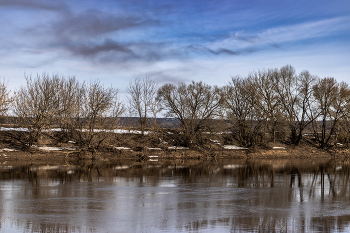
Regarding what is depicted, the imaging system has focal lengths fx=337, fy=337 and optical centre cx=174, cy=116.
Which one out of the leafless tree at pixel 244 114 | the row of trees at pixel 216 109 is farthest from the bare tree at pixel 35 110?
the leafless tree at pixel 244 114

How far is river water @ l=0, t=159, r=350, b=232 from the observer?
1035cm

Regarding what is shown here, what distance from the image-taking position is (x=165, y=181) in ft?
66.5

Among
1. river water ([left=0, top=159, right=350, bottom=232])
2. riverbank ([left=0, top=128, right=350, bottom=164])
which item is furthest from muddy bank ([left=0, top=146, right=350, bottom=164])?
river water ([left=0, top=159, right=350, bottom=232])

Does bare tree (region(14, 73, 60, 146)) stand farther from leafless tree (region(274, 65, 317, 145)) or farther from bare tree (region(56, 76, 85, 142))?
leafless tree (region(274, 65, 317, 145))

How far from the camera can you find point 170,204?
44.5 ft

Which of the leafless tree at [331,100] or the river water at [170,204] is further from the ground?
the leafless tree at [331,100]

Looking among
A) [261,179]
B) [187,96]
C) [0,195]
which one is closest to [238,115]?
[187,96]

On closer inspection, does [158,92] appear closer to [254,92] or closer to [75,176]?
[254,92]

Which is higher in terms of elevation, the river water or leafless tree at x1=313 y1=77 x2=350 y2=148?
leafless tree at x1=313 y1=77 x2=350 y2=148

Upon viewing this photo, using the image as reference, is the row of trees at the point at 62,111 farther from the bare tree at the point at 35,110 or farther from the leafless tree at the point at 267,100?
the leafless tree at the point at 267,100

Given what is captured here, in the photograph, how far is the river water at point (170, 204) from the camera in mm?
10352

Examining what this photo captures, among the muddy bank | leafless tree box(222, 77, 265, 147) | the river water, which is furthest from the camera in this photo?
leafless tree box(222, 77, 265, 147)

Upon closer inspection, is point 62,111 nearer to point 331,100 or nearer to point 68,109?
point 68,109

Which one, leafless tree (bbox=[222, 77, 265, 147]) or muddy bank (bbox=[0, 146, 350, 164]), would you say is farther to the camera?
leafless tree (bbox=[222, 77, 265, 147])
